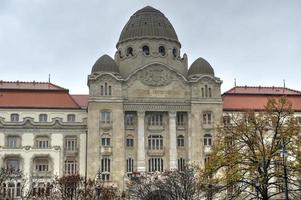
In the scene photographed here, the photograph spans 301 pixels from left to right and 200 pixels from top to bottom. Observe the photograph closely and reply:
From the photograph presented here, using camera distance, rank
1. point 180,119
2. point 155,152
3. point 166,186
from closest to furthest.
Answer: point 166,186 → point 155,152 → point 180,119

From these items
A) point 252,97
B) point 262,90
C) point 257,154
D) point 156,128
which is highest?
point 262,90


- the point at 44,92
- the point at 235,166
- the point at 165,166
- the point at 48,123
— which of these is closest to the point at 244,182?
the point at 235,166

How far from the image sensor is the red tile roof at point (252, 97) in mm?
97062

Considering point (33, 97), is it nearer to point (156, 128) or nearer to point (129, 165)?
point (129, 165)

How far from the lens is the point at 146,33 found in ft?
318

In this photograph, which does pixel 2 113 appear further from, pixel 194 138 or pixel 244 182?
pixel 244 182

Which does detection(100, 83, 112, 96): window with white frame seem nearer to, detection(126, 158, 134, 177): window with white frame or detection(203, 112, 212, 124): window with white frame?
detection(126, 158, 134, 177): window with white frame

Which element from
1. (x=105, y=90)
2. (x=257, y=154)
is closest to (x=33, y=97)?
(x=105, y=90)

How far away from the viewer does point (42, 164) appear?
3501 inches

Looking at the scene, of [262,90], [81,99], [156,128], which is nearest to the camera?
[156,128]

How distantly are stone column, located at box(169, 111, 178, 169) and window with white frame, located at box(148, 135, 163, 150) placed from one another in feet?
5.09

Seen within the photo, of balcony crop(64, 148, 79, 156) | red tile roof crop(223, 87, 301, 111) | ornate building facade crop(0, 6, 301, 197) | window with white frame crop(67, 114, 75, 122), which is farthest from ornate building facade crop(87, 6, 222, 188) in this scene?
red tile roof crop(223, 87, 301, 111)

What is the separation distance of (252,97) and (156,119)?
60.1ft

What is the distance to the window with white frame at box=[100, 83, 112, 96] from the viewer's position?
296 feet
